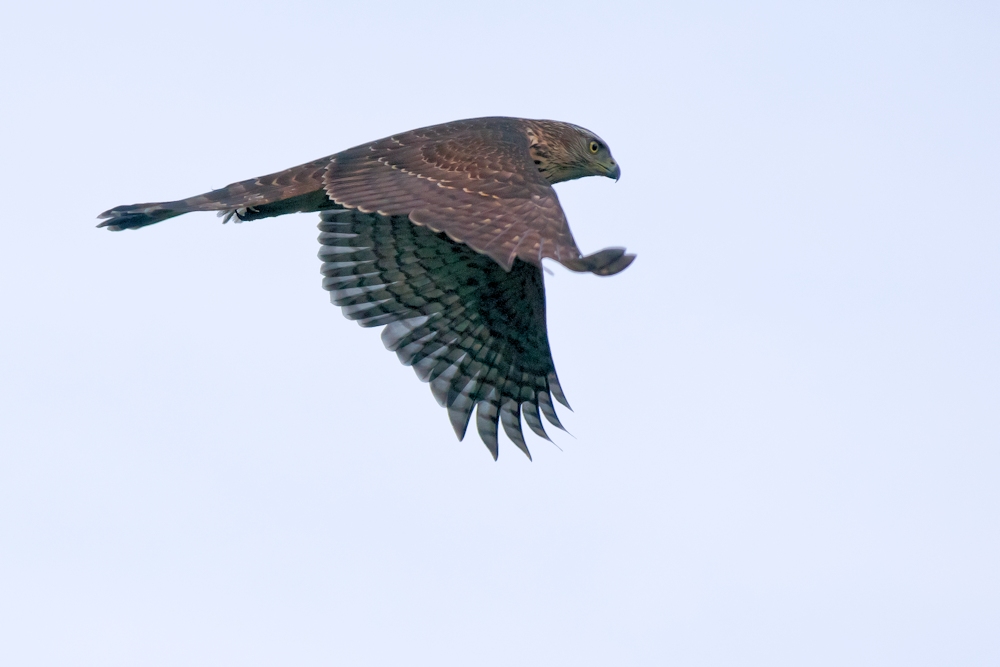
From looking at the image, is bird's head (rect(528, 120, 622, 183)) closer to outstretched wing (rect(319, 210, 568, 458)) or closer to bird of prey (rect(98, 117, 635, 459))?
bird of prey (rect(98, 117, 635, 459))

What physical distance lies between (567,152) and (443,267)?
1.13 meters

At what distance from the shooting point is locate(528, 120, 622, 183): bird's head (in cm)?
957

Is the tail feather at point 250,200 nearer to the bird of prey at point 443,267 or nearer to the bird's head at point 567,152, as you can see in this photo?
the bird of prey at point 443,267

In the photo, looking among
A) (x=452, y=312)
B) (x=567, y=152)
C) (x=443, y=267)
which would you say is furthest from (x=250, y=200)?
(x=567, y=152)

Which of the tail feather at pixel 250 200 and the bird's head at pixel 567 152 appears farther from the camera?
the bird's head at pixel 567 152

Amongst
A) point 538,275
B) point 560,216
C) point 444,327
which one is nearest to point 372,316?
point 444,327

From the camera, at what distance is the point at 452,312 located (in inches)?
378

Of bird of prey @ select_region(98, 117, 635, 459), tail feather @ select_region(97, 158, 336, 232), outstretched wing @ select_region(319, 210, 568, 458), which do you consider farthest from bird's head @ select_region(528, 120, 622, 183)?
tail feather @ select_region(97, 158, 336, 232)

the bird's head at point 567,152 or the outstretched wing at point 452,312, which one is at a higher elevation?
the bird's head at point 567,152

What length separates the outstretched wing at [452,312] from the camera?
30.6 ft

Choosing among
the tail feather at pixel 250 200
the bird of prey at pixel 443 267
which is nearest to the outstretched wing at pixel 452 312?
the bird of prey at pixel 443 267

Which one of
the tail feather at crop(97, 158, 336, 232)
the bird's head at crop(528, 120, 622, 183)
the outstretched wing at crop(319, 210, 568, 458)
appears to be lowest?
the outstretched wing at crop(319, 210, 568, 458)

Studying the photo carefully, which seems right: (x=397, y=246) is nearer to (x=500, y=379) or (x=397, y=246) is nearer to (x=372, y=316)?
(x=372, y=316)

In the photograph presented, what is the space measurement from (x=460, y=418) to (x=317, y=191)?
187 centimetres
